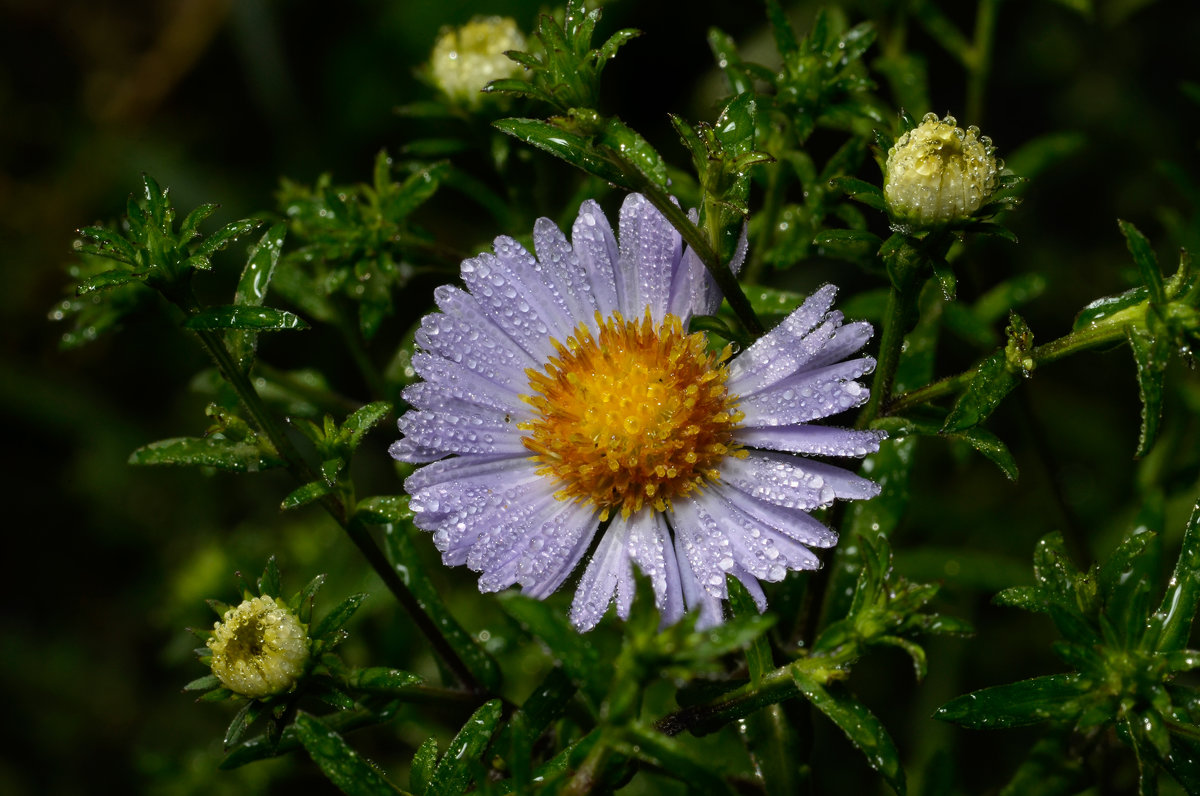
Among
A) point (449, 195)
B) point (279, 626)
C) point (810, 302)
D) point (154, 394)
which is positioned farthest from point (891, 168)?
point (154, 394)

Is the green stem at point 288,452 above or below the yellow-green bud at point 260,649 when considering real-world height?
above

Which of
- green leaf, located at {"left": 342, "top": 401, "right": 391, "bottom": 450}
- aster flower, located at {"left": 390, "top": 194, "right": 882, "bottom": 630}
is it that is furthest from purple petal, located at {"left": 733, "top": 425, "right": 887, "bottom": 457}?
green leaf, located at {"left": 342, "top": 401, "right": 391, "bottom": 450}

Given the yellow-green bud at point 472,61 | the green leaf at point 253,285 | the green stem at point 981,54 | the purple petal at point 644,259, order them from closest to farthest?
the green leaf at point 253,285 < the purple petal at point 644,259 < the yellow-green bud at point 472,61 < the green stem at point 981,54

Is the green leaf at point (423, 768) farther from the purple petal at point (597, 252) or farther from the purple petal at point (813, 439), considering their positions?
the purple petal at point (597, 252)

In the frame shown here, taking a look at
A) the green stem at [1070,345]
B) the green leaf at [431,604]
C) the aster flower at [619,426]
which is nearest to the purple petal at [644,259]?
the aster flower at [619,426]

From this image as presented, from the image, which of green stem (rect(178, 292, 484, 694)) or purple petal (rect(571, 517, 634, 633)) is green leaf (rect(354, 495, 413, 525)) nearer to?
green stem (rect(178, 292, 484, 694))

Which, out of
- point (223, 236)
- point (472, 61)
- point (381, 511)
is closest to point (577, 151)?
point (223, 236)
